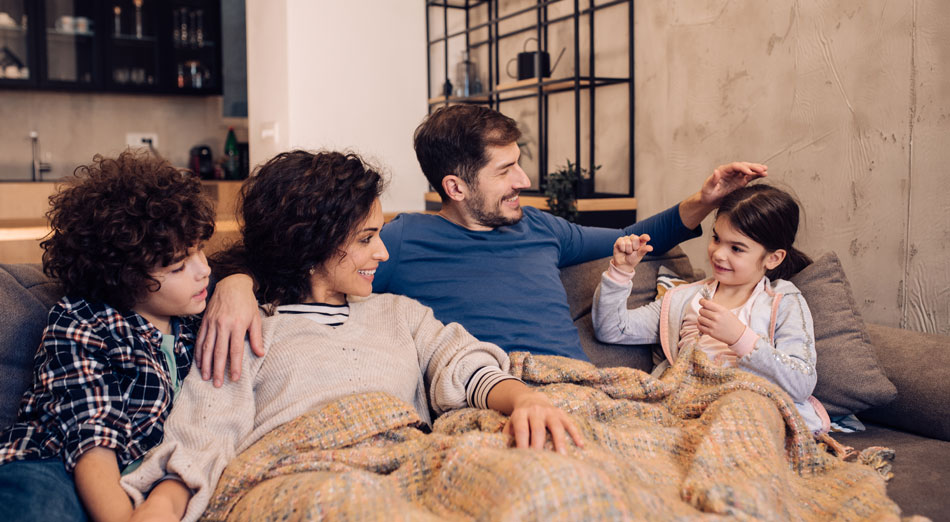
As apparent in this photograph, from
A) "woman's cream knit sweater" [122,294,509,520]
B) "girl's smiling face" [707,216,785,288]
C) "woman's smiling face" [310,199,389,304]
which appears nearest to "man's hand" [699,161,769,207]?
"girl's smiling face" [707,216,785,288]

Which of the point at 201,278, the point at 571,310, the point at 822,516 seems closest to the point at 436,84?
the point at 571,310

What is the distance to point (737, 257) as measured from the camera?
67.9 inches

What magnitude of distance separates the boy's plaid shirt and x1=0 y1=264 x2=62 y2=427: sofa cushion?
5 cm

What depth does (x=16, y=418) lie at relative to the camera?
121cm

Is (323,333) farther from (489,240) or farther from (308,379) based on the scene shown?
(489,240)

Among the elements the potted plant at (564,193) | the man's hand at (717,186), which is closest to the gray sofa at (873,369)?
the man's hand at (717,186)

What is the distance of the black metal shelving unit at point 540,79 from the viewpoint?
10.9ft

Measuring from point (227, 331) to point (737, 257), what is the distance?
1.15 m

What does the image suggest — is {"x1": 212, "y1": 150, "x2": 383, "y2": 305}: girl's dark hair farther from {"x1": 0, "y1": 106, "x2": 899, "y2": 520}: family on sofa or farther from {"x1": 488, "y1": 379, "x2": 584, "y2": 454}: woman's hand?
{"x1": 488, "y1": 379, "x2": 584, "y2": 454}: woman's hand

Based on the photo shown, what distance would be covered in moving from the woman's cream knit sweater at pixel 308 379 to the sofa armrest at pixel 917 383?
95 centimetres

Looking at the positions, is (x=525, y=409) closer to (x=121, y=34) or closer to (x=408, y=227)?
(x=408, y=227)

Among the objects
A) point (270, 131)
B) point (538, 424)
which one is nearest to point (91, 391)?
point (538, 424)

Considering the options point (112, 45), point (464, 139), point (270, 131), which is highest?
point (112, 45)

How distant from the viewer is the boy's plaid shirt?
3.55 ft
